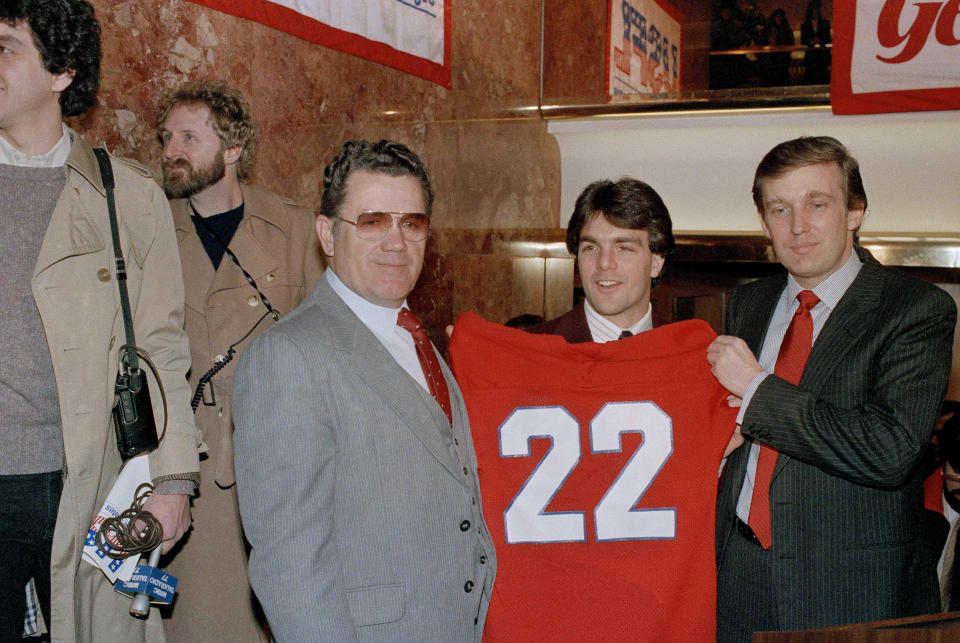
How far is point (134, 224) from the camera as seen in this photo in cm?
198

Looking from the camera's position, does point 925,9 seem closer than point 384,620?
No

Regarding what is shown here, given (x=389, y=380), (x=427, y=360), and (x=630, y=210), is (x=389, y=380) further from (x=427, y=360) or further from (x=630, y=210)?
(x=630, y=210)

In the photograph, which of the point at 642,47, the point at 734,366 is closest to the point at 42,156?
the point at 734,366

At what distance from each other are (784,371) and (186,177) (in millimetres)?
1908

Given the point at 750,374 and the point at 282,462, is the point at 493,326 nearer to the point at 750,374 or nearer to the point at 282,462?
the point at 750,374

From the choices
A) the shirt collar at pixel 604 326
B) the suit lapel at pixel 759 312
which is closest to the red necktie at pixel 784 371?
the suit lapel at pixel 759 312

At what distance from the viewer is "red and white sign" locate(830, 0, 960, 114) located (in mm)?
5449

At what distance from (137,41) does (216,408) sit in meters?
1.42

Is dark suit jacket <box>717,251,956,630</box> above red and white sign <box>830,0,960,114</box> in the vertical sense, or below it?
below

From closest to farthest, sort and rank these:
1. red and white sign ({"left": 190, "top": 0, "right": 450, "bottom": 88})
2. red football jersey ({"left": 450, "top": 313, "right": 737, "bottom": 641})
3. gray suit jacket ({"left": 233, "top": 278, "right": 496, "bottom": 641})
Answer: gray suit jacket ({"left": 233, "top": 278, "right": 496, "bottom": 641}) → red football jersey ({"left": 450, "top": 313, "right": 737, "bottom": 641}) → red and white sign ({"left": 190, "top": 0, "right": 450, "bottom": 88})

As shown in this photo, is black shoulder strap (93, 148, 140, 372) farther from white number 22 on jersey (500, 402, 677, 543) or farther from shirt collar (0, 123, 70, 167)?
white number 22 on jersey (500, 402, 677, 543)

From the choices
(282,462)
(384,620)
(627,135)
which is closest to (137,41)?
(282,462)

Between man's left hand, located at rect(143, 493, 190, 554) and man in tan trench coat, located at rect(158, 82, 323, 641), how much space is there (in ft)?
1.70

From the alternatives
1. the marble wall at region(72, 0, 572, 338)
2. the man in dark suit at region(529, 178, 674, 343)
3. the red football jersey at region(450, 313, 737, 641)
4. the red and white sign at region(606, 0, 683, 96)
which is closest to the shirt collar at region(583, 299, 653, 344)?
the man in dark suit at region(529, 178, 674, 343)
